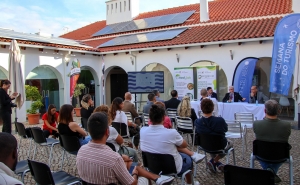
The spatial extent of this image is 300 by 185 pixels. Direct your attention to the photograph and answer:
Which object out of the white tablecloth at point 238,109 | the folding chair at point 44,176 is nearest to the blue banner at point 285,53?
the white tablecloth at point 238,109

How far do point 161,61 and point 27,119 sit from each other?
21.6 ft

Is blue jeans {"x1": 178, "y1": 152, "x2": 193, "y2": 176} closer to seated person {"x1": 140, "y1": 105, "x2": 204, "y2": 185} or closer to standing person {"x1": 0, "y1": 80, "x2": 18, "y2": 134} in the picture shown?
seated person {"x1": 140, "y1": 105, "x2": 204, "y2": 185}

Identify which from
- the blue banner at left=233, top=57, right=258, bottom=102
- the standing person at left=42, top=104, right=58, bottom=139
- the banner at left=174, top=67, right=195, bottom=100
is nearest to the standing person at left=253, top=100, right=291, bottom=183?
the standing person at left=42, top=104, right=58, bottom=139

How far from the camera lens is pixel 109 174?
2.38 m

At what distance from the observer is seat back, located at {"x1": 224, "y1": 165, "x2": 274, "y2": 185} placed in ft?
8.23

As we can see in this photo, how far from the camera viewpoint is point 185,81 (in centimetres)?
1202

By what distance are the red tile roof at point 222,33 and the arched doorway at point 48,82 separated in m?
3.00

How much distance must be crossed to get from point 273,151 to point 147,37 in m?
11.8

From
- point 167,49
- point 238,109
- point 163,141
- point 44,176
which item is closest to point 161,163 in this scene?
point 163,141

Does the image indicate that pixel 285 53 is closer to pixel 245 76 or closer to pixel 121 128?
pixel 245 76

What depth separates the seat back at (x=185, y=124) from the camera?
6.13 metres

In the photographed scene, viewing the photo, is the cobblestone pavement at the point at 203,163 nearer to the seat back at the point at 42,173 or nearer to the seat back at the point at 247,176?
the seat back at the point at 247,176

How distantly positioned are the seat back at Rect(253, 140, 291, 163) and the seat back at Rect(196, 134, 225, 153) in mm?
614

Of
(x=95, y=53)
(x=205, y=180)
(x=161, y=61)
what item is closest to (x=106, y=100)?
(x=95, y=53)
